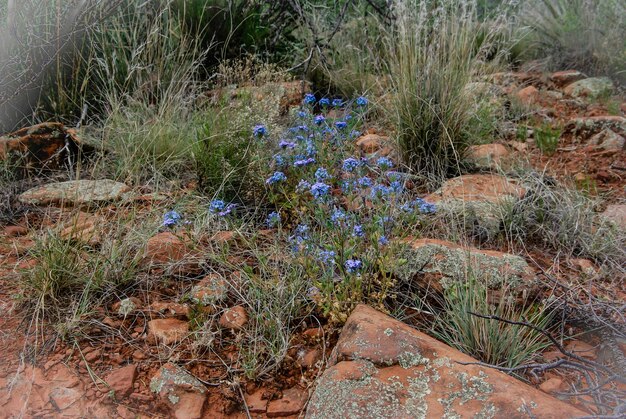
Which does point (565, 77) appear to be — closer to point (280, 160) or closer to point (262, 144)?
point (262, 144)

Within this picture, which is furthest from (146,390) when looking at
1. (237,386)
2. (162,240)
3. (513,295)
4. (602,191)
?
(602,191)

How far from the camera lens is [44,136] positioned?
349 centimetres

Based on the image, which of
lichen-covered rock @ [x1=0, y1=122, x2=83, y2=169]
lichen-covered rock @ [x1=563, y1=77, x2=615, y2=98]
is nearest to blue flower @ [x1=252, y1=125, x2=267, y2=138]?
lichen-covered rock @ [x1=0, y1=122, x2=83, y2=169]

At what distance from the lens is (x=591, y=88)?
541 cm

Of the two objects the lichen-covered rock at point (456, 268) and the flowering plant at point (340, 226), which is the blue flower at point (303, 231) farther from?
the lichen-covered rock at point (456, 268)

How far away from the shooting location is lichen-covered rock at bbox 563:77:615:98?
5.30 m

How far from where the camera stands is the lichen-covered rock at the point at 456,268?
2.38 metres

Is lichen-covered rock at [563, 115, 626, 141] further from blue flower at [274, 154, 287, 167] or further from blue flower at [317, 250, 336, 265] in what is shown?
blue flower at [317, 250, 336, 265]

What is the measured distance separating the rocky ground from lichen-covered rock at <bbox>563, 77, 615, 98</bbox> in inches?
98.3

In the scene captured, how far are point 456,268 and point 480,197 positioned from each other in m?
0.80

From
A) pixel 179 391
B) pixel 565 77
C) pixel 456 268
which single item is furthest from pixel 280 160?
A: pixel 565 77

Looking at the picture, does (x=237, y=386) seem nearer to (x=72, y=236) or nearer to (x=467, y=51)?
(x=72, y=236)

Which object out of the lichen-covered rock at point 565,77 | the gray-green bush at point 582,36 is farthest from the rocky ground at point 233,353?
the gray-green bush at point 582,36

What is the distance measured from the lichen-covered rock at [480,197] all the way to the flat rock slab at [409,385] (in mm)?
1042
